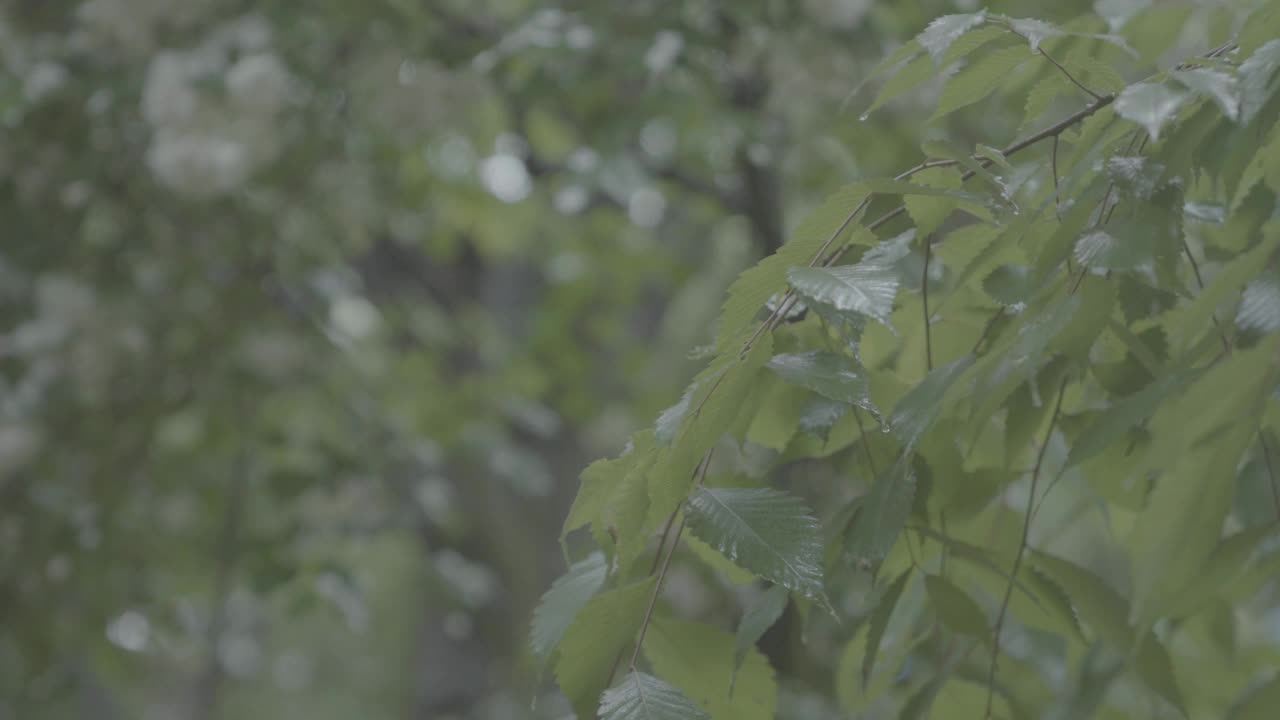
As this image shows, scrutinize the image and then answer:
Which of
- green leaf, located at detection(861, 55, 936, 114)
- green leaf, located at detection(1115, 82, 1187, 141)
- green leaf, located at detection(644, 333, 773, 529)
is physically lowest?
green leaf, located at detection(644, 333, 773, 529)

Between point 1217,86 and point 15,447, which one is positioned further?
point 15,447

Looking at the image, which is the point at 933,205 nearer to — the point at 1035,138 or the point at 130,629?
the point at 1035,138

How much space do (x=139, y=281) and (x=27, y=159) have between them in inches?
9.0

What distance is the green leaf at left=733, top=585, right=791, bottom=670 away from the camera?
0.50 meters

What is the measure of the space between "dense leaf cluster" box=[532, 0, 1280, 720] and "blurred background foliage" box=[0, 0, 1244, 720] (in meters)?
0.75

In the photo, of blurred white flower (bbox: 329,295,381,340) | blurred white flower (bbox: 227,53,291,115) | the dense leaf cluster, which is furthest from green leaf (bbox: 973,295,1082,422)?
blurred white flower (bbox: 329,295,381,340)

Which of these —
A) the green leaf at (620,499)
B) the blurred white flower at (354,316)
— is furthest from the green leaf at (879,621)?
Answer: the blurred white flower at (354,316)

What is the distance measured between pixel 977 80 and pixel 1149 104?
0.48ft

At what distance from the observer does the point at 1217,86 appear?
0.41 metres

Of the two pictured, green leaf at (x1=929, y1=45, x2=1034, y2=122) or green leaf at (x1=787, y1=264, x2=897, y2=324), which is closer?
green leaf at (x1=787, y1=264, x2=897, y2=324)

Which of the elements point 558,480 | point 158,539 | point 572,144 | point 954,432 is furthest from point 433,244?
point 954,432

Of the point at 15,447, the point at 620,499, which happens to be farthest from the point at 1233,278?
the point at 15,447

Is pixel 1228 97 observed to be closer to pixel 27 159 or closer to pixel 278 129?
pixel 278 129

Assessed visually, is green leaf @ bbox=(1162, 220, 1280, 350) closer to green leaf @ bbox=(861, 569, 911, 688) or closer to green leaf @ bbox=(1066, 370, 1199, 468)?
green leaf @ bbox=(1066, 370, 1199, 468)
